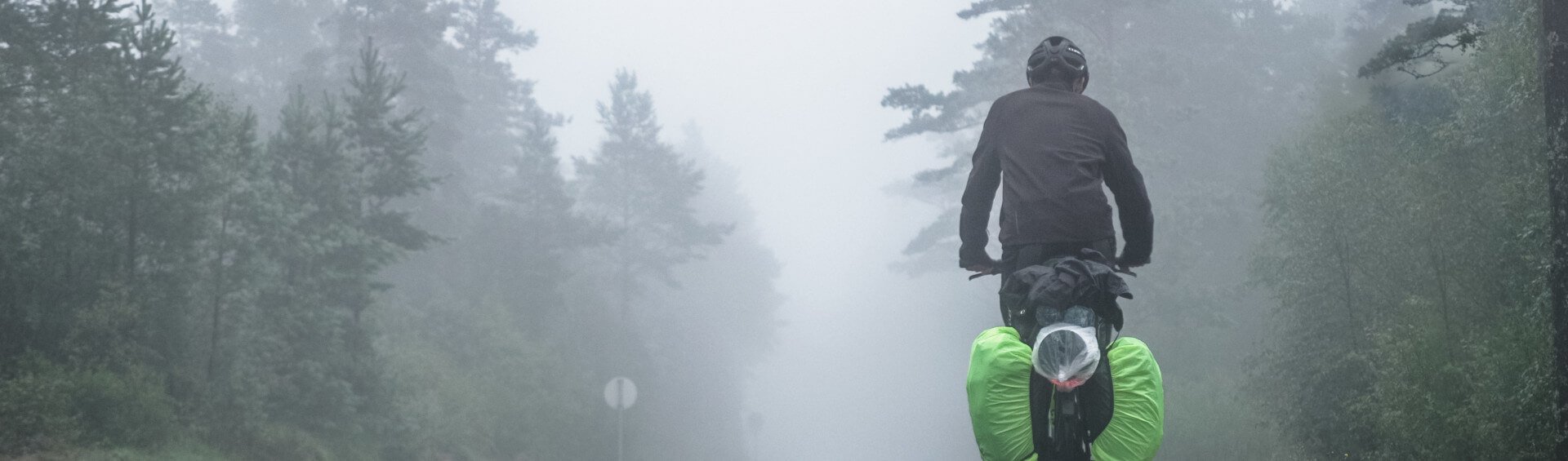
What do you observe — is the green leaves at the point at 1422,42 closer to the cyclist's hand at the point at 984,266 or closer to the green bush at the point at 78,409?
the cyclist's hand at the point at 984,266

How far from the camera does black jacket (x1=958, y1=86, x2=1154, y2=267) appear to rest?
3609 mm

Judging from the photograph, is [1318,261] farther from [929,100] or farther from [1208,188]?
[929,100]

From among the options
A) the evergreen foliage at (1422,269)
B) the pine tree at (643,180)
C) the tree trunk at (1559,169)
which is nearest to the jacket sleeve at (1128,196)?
the tree trunk at (1559,169)

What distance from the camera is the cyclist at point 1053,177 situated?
3.61 meters

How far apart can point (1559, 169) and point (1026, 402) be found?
7121mm

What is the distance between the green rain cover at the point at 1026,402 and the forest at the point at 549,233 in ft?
22.6

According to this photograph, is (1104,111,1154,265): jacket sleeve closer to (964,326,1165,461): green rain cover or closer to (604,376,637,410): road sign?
(964,326,1165,461): green rain cover

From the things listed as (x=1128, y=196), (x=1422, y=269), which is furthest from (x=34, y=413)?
(x=1422, y=269)

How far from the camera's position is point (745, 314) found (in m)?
71.4

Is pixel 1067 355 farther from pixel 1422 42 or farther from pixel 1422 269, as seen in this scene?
pixel 1422 42

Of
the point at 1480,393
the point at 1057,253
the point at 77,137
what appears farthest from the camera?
the point at 77,137

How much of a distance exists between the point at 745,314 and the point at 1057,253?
6808cm

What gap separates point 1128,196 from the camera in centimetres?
384

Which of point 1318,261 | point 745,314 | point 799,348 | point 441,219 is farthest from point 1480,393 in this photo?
point 799,348
